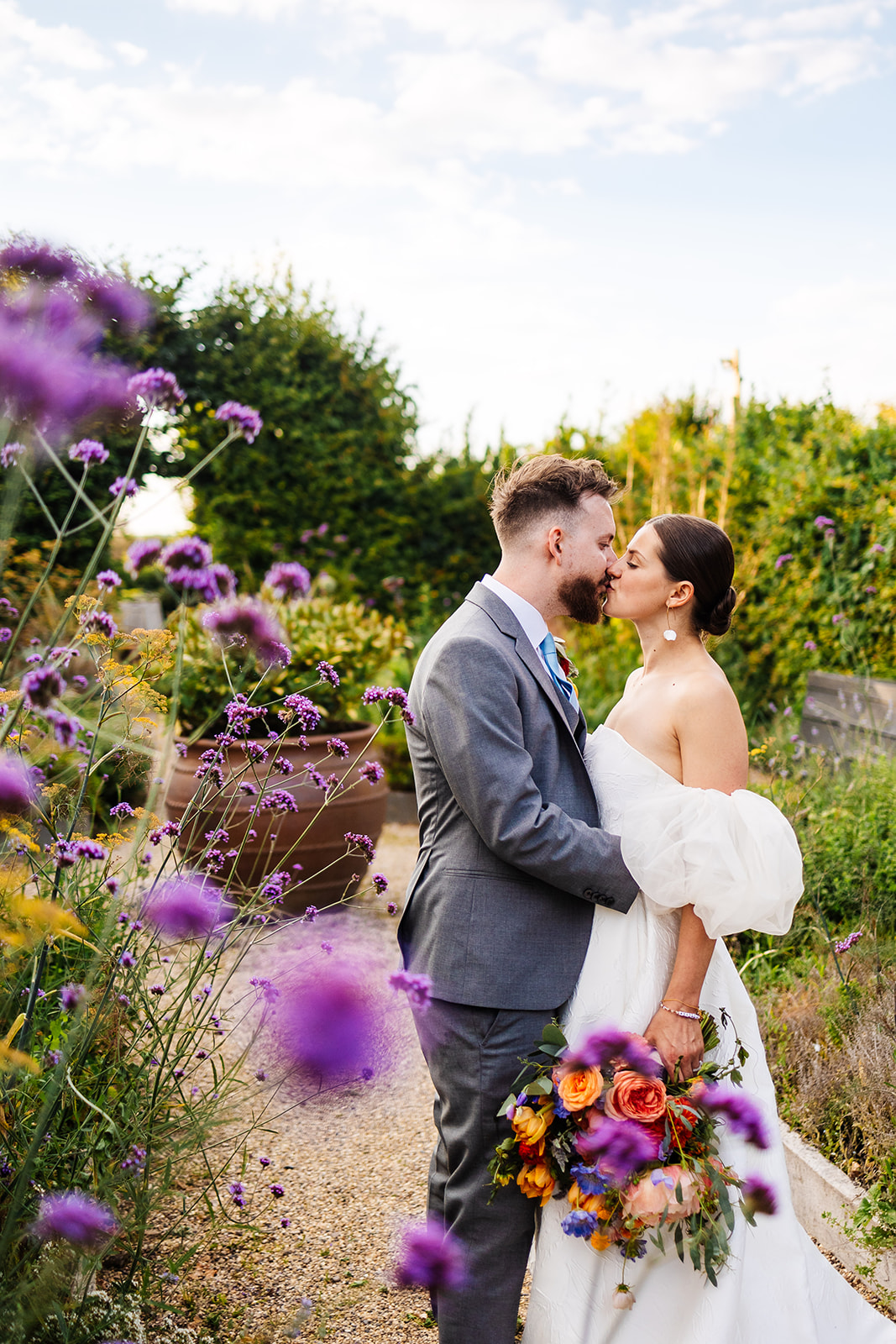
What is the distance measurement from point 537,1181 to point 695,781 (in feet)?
2.92

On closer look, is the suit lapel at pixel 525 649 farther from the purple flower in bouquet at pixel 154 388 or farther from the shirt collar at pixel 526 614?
the purple flower in bouquet at pixel 154 388

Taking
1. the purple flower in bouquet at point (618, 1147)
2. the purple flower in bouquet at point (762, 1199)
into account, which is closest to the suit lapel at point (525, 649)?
the purple flower in bouquet at point (618, 1147)

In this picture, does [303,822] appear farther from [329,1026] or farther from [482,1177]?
[329,1026]

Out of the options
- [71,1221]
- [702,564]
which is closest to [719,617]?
[702,564]

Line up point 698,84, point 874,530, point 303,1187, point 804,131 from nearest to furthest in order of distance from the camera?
point 303,1187 < point 698,84 < point 804,131 < point 874,530

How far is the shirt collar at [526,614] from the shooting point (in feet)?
→ 6.61

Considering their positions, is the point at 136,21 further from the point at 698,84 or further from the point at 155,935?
the point at 155,935

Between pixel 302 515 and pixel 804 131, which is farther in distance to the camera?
pixel 302 515

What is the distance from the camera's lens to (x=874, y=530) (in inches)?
252

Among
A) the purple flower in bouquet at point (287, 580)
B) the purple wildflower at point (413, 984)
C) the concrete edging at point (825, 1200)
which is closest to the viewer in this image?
the purple wildflower at point (413, 984)

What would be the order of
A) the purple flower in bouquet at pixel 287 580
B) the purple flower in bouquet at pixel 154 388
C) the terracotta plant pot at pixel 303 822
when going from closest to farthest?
the purple flower in bouquet at pixel 154 388
the purple flower in bouquet at pixel 287 580
the terracotta plant pot at pixel 303 822

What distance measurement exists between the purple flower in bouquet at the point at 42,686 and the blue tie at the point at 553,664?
1.22m

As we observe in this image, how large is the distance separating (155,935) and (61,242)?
139 centimetres

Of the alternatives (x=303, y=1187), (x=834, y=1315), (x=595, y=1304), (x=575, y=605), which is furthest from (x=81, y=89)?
(x=834, y=1315)
